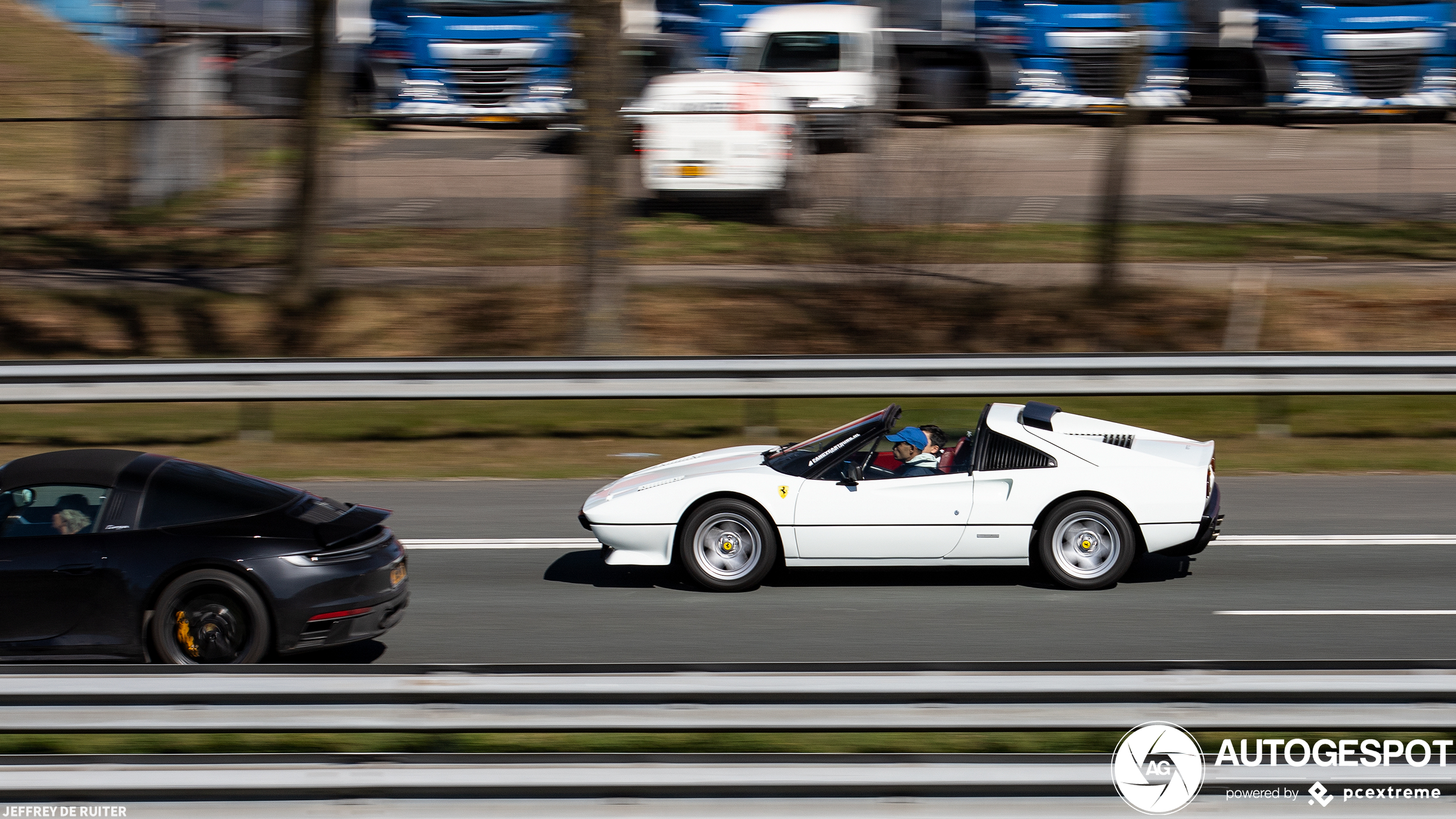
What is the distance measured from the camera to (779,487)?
814 centimetres

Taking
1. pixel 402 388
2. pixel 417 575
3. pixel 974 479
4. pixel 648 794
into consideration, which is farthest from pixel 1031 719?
pixel 402 388

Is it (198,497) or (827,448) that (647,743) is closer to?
(198,497)

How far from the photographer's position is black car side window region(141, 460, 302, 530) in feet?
21.5

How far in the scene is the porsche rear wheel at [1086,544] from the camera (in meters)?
8.05

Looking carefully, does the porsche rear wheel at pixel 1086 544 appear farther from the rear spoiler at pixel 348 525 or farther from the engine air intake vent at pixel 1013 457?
the rear spoiler at pixel 348 525

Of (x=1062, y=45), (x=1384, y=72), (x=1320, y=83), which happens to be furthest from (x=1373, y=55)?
(x=1062, y=45)

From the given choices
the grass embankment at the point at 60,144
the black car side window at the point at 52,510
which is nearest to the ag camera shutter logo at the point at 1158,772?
the black car side window at the point at 52,510

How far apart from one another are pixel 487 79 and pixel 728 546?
14.9 meters

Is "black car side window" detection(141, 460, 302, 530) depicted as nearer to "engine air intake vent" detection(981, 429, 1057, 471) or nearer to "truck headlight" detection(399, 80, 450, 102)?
"engine air intake vent" detection(981, 429, 1057, 471)

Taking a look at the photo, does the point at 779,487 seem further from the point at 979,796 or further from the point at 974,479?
the point at 979,796

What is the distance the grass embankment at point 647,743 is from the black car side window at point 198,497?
3.49 feet

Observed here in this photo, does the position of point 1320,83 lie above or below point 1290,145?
above

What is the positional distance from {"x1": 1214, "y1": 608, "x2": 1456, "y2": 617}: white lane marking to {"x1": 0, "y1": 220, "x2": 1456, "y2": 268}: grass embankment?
7.98 meters

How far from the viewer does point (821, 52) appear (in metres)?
21.0
